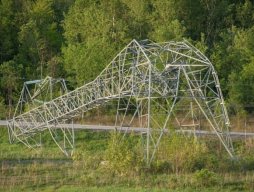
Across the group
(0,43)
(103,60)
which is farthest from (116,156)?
(0,43)

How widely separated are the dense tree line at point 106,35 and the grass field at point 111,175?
765 inches

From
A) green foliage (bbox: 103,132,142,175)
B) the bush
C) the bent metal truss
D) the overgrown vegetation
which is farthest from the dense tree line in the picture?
the bush

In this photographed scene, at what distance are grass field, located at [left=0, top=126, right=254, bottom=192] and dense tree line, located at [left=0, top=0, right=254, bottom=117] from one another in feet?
63.7

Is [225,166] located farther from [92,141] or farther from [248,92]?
[248,92]

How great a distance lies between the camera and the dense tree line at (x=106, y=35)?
46250 millimetres

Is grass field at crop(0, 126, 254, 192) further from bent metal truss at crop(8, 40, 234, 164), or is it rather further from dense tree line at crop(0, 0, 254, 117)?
dense tree line at crop(0, 0, 254, 117)

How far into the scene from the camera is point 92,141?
33969 millimetres

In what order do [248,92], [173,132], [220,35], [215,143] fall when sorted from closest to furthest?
[173,132] < [215,143] < [248,92] < [220,35]

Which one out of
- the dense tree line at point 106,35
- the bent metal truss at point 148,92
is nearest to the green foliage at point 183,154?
the bent metal truss at point 148,92

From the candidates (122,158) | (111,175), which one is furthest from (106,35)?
(111,175)

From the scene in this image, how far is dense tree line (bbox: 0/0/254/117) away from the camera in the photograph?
46.2 metres

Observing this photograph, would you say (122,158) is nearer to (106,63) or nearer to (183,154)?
(183,154)

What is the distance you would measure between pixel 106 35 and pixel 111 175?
27942 millimetres

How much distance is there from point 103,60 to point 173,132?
2216 centimetres
